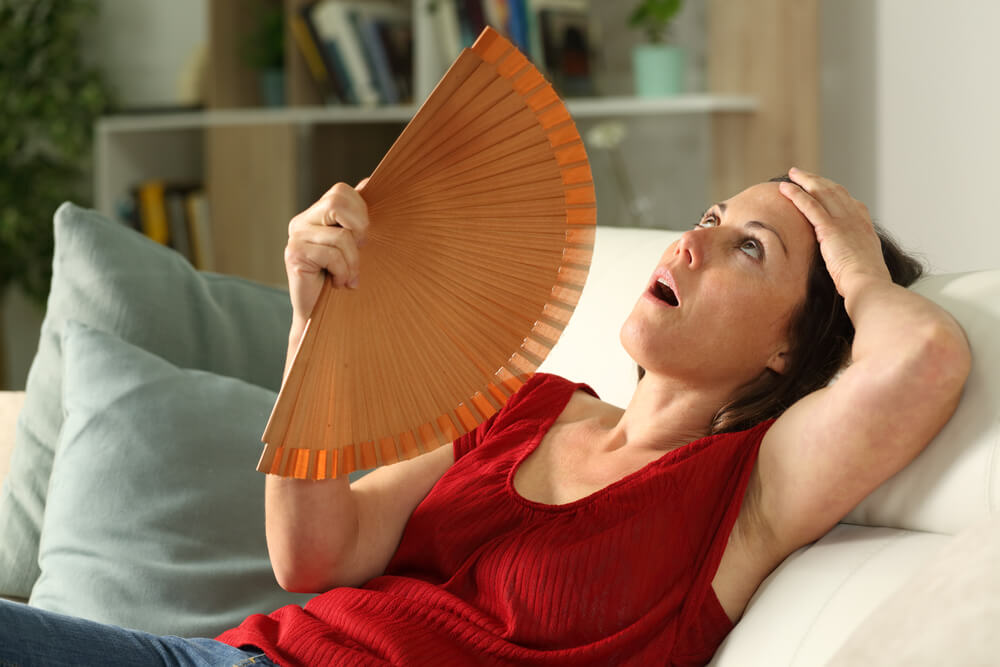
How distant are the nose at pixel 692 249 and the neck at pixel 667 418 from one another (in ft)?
0.47

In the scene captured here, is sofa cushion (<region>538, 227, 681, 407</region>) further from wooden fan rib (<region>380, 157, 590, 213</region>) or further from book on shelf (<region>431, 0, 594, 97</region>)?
book on shelf (<region>431, 0, 594, 97</region>)

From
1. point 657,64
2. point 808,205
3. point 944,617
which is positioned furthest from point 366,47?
point 944,617

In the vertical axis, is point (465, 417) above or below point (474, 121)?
below

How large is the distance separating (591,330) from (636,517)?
0.45 m

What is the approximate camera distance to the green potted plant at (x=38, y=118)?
4.03 metres

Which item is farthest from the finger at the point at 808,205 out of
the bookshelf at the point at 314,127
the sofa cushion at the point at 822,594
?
the bookshelf at the point at 314,127

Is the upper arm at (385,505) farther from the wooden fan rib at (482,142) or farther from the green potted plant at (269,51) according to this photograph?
the green potted plant at (269,51)

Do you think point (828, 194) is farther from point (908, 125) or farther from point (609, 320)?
point (908, 125)

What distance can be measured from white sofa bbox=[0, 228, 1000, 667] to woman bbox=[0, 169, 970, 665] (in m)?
0.03

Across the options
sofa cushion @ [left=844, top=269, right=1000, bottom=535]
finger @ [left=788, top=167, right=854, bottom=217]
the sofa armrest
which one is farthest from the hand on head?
the sofa armrest

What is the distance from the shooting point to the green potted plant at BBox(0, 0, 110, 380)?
4.03 meters

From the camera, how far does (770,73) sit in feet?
8.82

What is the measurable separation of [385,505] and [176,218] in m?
2.90

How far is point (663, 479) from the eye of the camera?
115cm
